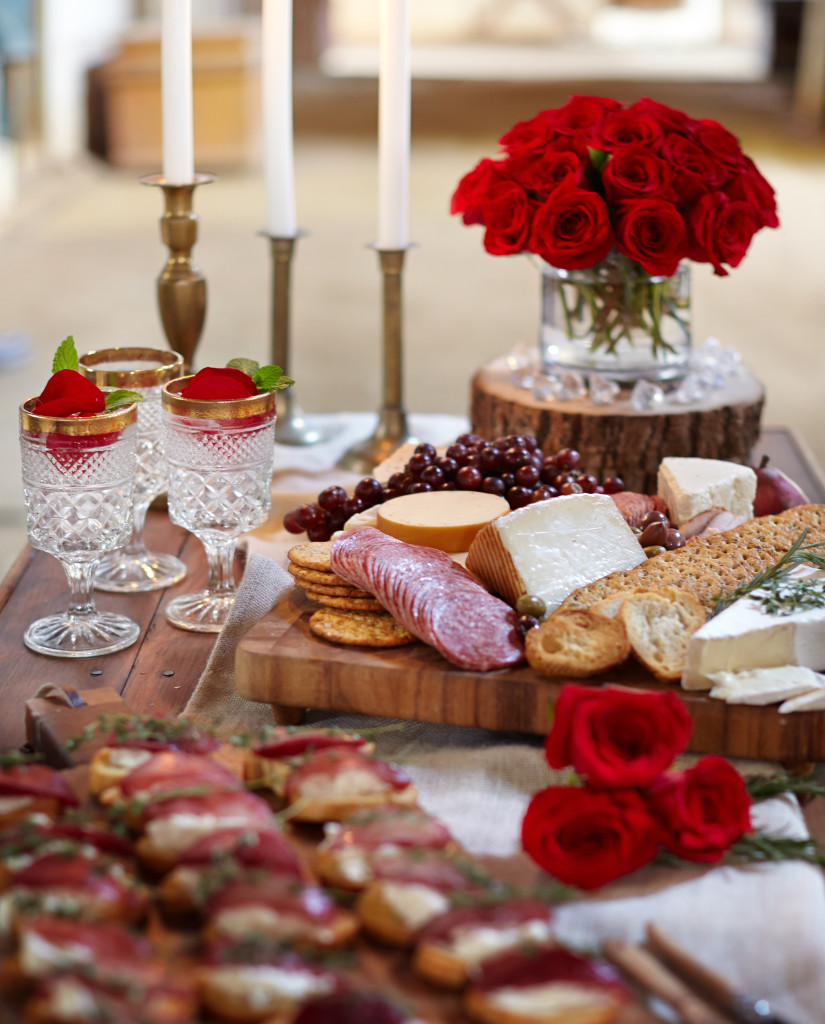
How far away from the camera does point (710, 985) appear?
64cm

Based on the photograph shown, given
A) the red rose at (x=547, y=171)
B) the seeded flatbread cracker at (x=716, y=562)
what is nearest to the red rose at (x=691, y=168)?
the red rose at (x=547, y=171)

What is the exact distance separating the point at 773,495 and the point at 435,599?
1.82 ft

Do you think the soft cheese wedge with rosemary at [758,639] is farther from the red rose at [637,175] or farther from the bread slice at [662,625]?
the red rose at [637,175]

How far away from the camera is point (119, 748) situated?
2.64ft

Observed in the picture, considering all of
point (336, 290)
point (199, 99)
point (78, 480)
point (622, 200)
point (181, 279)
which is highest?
point (199, 99)

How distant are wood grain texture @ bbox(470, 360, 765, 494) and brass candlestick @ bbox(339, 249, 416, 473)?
160 millimetres

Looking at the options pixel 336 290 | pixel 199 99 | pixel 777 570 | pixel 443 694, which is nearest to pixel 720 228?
pixel 777 570

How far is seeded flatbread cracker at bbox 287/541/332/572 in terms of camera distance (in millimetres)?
1078

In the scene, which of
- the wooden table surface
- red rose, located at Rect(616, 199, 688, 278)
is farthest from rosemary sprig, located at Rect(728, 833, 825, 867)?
red rose, located at Rect(616, 199, 688, 278)

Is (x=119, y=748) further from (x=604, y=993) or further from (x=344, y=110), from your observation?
(x=344, y=110)

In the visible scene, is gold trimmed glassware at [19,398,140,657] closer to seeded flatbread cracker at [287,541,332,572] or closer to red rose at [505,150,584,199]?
seeded flatbread cracker at [287,541,332,572]

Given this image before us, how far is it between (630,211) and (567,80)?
9798 mm

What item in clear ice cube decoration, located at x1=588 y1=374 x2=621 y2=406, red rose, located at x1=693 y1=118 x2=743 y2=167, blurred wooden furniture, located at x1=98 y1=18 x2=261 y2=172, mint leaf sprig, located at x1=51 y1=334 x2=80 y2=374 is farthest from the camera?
blurred wooden furniture, located at x1=98 y1=18 x2=261 y2=172

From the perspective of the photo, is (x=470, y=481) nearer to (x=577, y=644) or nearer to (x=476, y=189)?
(x=577, y=644)
